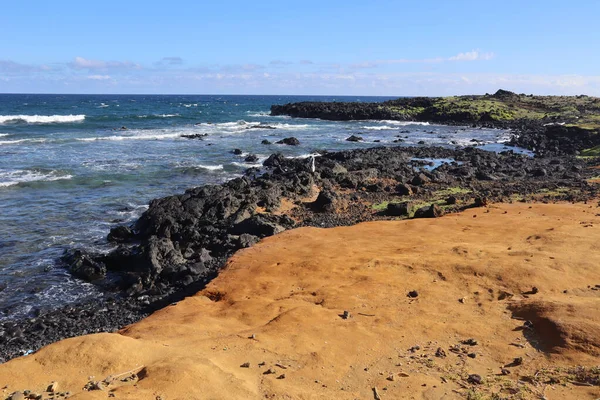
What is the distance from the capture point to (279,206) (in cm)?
2244

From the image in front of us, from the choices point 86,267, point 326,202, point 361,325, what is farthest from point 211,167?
point 361,325

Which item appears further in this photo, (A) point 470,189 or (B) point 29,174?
(B) point 29,174

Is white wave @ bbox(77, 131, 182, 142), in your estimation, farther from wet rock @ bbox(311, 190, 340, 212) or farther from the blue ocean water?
wet rock @ bbox(311, 190, 340, 212)

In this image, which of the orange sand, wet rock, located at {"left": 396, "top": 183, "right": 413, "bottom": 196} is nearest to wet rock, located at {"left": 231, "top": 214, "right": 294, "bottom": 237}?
the orange sand

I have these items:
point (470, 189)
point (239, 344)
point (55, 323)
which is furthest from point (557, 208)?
point (55, 323)

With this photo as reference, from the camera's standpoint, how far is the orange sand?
25.9 feet

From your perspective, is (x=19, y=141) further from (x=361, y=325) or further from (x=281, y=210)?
(x=361, y=325)

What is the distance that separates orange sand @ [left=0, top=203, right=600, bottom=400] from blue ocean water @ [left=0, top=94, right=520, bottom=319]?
18.5ft

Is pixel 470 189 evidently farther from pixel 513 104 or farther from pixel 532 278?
pixel 513 104

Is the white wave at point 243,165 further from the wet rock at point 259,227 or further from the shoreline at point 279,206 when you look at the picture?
the wet rock at point 259,227

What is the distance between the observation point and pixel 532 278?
12.2 metres

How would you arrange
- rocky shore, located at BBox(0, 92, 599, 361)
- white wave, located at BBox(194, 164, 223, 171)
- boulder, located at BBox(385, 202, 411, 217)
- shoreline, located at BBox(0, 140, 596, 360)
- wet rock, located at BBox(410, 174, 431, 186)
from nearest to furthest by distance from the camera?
shoreline, located at BBox(0, 140, 596, 360), rocky shore, located at BBox(0, 92, 599, 361), boulder, located at BBox(385, 202, 411, 217), wet rock, located at BBox(410, 174, 431, 186), white wave, located at BBox(194, 164, 223, 171)

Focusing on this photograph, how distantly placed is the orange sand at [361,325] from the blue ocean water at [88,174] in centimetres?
565

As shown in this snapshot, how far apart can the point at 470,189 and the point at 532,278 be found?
14.7 metres
